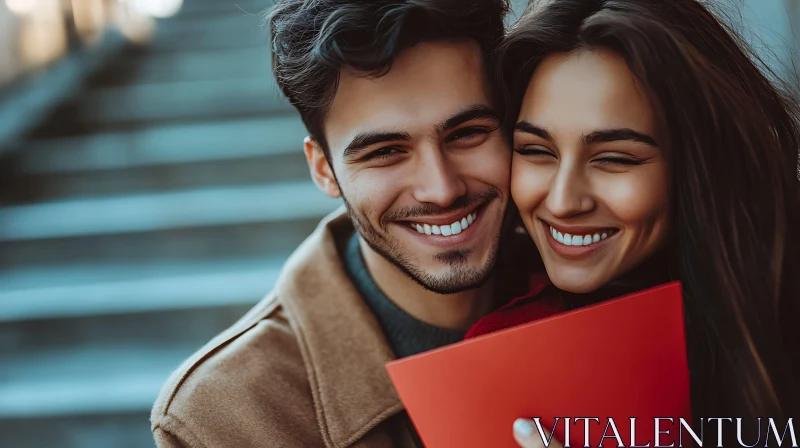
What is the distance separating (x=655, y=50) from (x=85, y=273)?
9.88ft

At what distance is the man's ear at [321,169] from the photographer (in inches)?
74.0

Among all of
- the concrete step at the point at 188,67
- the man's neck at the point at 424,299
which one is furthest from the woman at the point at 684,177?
the concrete step at the point at 188,67

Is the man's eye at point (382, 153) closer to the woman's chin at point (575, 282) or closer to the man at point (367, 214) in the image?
the man at point (367, 214)

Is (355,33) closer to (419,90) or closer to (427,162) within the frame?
(419,90)

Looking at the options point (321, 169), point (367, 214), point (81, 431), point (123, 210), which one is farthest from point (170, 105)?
point (367, 214)

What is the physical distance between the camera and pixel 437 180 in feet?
5.24

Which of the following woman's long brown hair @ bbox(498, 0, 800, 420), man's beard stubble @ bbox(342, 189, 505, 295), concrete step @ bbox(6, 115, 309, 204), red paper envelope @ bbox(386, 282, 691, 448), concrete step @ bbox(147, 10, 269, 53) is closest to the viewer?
red paper envelope @ bbox(386, 282, 691, 448)

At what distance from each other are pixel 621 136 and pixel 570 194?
139 mm

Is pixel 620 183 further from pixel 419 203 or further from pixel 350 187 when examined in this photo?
pixel 350 187

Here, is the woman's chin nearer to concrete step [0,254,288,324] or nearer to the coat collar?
the coat collar

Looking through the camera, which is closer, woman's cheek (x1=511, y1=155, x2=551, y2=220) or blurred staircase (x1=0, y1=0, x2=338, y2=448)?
woman's cheek (x1=511, y1=155, x2=551, y2=220)

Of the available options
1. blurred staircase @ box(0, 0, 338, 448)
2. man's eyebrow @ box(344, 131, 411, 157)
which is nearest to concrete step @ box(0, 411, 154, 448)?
blurred staircase @ box(0, 0, 338, 448)

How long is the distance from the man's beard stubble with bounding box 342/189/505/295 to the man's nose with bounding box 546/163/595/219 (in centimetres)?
25

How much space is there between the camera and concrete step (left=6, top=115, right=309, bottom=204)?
12.6 ft
